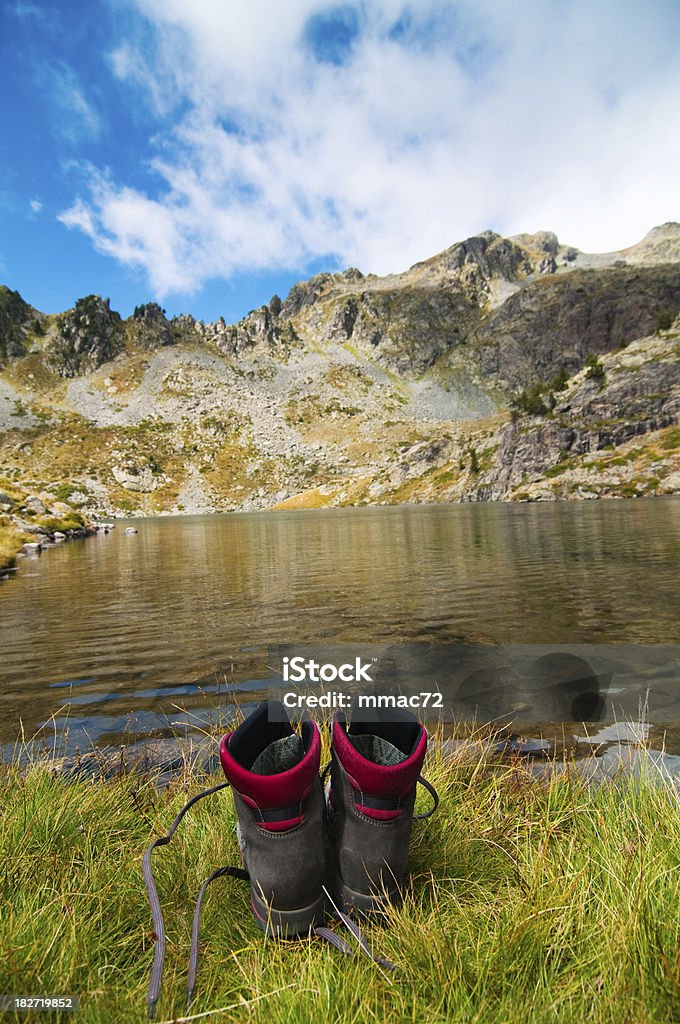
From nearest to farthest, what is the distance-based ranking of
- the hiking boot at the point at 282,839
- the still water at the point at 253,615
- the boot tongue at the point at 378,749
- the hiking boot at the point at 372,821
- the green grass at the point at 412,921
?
the green grass at the point at 412,921 → the hiking boot at the point at 282,839 → the hiking boot at the point at 372,821 → the boot tongue at the point at 378,749 → the still water at the point at 253,615

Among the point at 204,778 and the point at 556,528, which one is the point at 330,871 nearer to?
the point at 204,778

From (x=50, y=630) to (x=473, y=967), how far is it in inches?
537

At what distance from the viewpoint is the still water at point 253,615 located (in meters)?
7.79

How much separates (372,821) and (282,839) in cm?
48

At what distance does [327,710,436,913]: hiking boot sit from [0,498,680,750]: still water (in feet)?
13.7

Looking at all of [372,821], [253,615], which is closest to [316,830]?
[372,821]

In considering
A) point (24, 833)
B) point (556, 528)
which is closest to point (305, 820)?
point (24, 833)

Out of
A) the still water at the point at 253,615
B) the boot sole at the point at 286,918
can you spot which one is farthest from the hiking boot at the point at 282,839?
the still water at the point at 253,615

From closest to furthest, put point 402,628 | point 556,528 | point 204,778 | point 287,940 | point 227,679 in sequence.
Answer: point 287,940 < point 204,778 < point 227,679 < point 402,628 < point 556,528

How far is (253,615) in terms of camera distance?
13898 millimetres

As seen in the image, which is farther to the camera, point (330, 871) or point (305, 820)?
point (330, 871)

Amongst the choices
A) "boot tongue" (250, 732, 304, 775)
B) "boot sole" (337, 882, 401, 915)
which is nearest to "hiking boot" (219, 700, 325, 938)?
"boot sole" (337, 882, 401, 915)

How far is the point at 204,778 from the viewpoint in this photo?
13.6 ft

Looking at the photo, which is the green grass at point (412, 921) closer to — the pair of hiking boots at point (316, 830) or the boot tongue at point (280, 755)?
the pair of hiking boots at point (316, 830)
